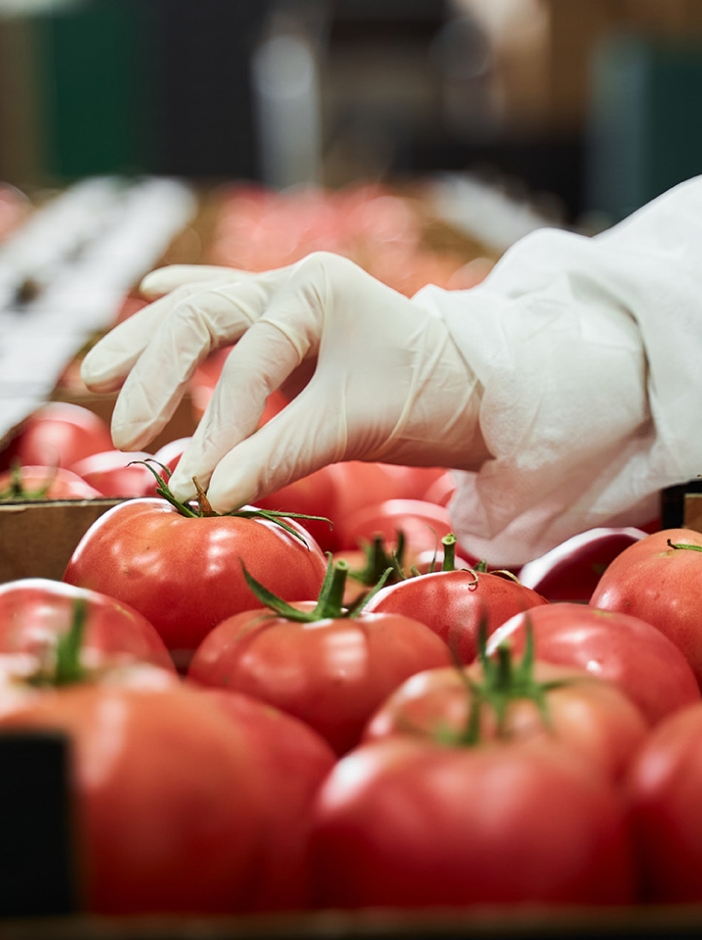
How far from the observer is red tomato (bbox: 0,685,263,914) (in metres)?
0.56

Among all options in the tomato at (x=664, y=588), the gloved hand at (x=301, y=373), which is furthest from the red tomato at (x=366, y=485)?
the tomato at (x=664, y=588)

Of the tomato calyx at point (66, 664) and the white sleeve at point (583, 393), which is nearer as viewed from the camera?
the tomato calyx at point (66, 664)

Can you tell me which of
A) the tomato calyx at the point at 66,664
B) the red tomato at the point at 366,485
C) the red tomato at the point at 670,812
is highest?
the tomato calyx at the point at 66,664

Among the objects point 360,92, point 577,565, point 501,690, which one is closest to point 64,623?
point 501,690

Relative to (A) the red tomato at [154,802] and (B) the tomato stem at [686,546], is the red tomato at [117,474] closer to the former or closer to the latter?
(B) the tomato stem at [686,546]

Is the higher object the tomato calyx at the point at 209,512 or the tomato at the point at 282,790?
the tomato at the point at 282,790

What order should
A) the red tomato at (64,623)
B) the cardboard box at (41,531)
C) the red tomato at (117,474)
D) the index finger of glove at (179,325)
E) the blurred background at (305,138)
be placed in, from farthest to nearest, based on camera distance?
1. the blurred background at (305,138)
2. the red tomato at (117,474)
3. the index finger of glove at (179,325)
4. the cardboard box at (41,531)
5. the red tomato at (64,623)

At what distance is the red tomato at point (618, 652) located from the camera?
2.59 ft

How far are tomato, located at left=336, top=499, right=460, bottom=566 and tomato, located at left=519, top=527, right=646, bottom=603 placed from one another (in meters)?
0.13

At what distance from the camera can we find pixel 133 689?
61 cm

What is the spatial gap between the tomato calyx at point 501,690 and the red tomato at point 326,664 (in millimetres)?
111

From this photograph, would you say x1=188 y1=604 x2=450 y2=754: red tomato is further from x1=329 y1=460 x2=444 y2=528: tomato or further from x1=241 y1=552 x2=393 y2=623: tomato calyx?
x1=329 y1=460 x2=444 y2=528: tomato

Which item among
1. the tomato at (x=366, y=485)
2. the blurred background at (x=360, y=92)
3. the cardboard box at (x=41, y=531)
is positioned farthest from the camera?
the blurred background at (x=360, y=92)

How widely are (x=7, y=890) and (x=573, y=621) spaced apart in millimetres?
438
